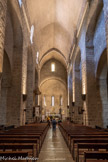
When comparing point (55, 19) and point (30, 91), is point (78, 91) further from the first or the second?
point (55, 19)

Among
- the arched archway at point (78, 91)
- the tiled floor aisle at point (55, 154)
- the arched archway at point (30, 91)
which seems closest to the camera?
the tiled floor aisle at point (55, 154)

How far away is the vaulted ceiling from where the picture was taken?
1600 centimetres

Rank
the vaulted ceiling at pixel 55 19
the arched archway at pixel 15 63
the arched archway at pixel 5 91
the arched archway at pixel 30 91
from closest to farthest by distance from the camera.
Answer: the arched archway at pixel 15 63, the arched archway at pixel 5 91, the vaulted ceiling at pixel 55 19, the arched archway at pixel 30 91

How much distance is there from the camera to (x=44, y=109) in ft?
118

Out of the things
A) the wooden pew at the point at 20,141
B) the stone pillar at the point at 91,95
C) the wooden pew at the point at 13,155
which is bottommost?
the wooden pew at the point at 20,141

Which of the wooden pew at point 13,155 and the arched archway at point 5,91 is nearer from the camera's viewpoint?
the wooden pew at point 13,155

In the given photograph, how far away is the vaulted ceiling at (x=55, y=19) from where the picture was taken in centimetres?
1600

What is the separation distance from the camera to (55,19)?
67.4ft

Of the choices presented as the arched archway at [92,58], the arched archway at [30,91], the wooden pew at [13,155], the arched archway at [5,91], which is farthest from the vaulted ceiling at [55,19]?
the wooden pew at [13,155]

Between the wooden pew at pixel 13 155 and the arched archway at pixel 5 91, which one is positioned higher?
the arched archway at pixel 5 91

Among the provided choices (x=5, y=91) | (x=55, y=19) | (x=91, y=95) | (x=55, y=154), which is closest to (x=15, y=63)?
(x=5, y=91)

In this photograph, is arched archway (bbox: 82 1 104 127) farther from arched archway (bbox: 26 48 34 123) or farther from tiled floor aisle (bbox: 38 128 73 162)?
arched archway (bbox: 26 48 34 123)

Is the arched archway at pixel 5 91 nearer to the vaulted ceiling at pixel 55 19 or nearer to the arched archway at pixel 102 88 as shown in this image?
the vaulted ceiling at pixel 55 19

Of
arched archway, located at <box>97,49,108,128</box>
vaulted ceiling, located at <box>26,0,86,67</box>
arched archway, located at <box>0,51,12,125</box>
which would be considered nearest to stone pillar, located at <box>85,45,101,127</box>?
arched archway, located at <box>97,49,108,128</box>
